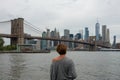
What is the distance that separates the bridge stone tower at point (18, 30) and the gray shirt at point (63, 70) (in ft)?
402

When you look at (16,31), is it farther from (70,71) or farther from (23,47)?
(70,71)

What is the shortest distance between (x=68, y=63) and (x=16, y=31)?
13812cm

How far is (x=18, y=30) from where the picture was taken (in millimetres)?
139875

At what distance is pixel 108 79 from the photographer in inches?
829

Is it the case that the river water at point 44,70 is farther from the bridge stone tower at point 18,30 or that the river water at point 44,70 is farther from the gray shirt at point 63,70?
the bridge stone tower at point 18,30

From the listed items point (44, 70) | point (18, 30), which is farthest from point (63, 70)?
point (18, 30)

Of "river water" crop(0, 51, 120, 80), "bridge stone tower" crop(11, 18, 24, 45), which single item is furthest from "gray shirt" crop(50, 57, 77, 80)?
"bridge stone tower" crop(11, 18, 24, 45)

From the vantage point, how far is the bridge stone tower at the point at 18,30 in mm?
129900

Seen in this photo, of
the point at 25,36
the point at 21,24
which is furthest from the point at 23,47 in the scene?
the point at 21,24

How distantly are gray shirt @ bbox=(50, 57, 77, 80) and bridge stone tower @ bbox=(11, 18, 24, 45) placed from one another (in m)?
123

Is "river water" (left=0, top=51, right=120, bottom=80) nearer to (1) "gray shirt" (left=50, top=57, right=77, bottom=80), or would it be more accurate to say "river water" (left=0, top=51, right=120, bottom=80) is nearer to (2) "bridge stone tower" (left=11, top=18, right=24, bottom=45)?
(1) "gray shirt" (left=50, top=57, right=77, bottom=80)

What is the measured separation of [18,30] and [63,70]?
136 metres

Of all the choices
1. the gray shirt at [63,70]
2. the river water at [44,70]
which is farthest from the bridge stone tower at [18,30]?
the gray shirt at [63,70]

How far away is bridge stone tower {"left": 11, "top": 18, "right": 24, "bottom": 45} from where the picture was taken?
130 metres
